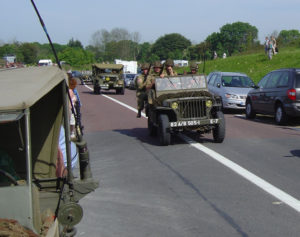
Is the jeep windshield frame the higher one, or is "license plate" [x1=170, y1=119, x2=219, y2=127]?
the jeep windshield frame

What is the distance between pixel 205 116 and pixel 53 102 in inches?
257

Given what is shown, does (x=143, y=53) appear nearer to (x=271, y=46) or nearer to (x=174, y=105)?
(x=271, y=46)

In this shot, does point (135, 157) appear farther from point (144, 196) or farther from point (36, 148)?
point (36, 148)

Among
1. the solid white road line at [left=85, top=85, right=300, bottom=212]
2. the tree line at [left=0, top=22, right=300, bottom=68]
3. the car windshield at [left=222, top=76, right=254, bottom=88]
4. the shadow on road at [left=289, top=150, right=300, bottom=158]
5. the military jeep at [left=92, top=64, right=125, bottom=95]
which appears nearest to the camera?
the solid white road line at [left=85, top=85, right=300, bottom=212]

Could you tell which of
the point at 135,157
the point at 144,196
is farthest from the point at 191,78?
the point at 144,196

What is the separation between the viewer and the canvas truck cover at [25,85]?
3477 millimetres

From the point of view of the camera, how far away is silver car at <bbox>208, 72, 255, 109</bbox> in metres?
19.5

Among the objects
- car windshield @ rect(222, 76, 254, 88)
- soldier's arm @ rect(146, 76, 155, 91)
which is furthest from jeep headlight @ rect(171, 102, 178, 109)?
car windshield @ rect(222, 76, 254, 88)

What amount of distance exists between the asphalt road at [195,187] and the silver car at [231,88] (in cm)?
640

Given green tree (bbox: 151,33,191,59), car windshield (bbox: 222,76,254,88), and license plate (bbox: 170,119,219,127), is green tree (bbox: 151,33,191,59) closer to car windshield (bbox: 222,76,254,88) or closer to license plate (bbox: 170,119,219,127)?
A: car windshield (bbox: 222,76,254,88)

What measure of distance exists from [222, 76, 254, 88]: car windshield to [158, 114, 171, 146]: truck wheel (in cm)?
981

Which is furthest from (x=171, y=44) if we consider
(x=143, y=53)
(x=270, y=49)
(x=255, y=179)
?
(x=255, y=179)

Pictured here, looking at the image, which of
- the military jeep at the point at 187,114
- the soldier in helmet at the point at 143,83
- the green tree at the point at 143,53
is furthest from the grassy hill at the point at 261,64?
the green tree at the point at 143,53

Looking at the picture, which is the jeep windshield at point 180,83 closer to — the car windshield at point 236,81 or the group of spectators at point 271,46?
the car windshield at point 236,81
